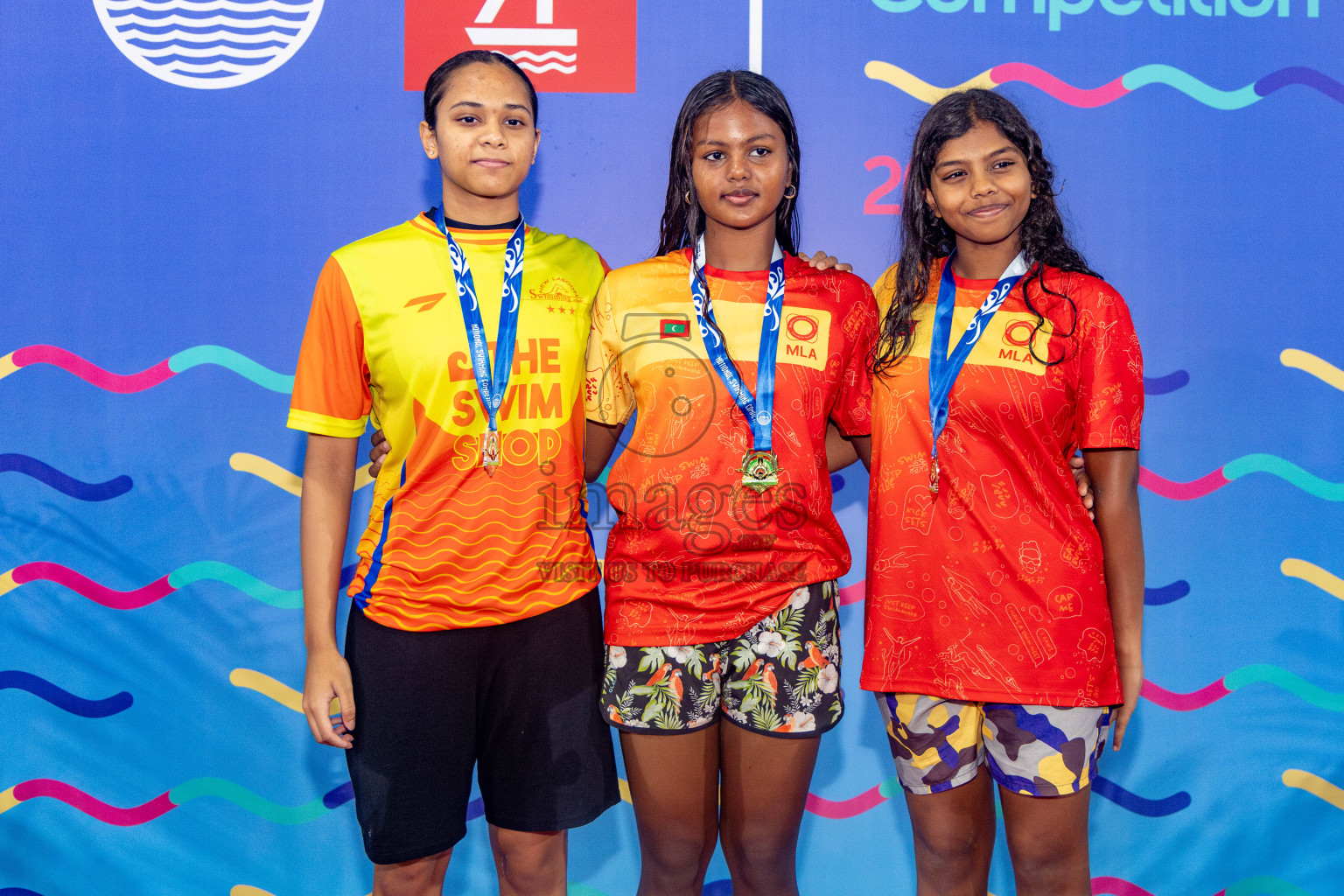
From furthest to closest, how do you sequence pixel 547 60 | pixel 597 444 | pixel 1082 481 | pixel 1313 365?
pixel 1313 365
pixel 547 60
pixel 597 444
pixel 1082 481

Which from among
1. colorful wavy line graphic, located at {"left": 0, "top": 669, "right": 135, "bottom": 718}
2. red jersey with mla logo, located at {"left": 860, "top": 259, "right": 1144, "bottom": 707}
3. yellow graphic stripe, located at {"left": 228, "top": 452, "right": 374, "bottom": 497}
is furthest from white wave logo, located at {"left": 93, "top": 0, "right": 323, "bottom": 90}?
red jersey with mla logo, located at {"left": 860, "top": 259, "right": 1144, "bottom": 707}

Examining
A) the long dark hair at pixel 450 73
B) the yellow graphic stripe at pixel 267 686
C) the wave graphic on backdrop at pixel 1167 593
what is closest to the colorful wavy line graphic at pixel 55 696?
the yellow graphic stripe at pixel 267 686

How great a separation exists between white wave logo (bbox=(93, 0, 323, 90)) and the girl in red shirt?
1.79 m

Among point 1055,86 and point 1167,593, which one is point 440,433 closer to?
point 1055,86

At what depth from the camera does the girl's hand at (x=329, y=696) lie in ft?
5.86

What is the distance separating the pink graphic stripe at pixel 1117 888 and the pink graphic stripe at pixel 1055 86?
223 cm

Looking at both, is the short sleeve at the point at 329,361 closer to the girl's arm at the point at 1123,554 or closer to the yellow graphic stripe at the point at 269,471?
the yellow graphic stripe at the point at 269,471

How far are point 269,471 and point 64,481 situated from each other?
0.56 meters

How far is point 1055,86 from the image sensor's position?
8.44ft

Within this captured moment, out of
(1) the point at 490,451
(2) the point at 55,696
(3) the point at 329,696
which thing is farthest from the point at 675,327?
(2) the point at 55,696

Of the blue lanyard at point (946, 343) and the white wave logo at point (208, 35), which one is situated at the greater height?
the white wave logo at point (208, 35)

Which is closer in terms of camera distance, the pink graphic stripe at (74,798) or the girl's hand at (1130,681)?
the girl's hand at (1130,681)

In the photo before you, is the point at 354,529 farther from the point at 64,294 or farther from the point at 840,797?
the point at 840,797

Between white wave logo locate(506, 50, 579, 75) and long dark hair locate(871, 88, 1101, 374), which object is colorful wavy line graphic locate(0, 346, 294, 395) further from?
long dark hair locate(871, 88, 1101, 374)
